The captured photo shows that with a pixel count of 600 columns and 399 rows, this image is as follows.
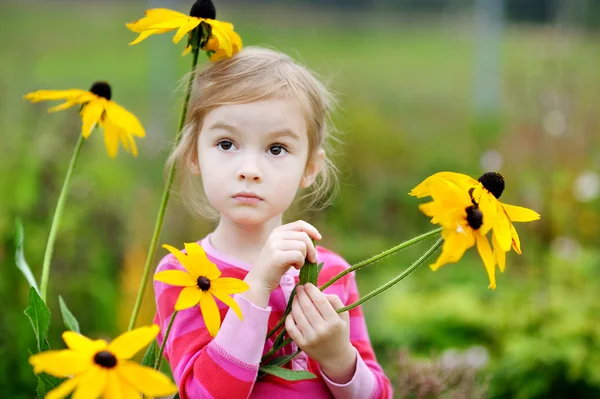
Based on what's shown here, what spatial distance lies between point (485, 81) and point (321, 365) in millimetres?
6980

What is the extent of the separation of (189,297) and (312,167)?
1.57 feet

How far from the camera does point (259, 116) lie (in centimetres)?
143

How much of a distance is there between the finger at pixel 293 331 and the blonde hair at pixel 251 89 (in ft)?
1.16

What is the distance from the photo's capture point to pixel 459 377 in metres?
2.44

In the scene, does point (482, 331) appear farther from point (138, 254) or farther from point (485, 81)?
point (485, 81)

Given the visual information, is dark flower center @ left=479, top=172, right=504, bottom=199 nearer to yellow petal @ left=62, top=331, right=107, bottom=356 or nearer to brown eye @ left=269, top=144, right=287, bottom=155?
brown eye @ left=269, top=144, right=287, bottom=155

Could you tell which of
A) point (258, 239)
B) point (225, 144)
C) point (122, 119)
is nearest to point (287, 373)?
point (258, 239)

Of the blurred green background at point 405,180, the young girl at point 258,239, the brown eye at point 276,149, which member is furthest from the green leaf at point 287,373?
the blurred green background at point 405,180

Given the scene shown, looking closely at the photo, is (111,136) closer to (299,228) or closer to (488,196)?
(299,228)

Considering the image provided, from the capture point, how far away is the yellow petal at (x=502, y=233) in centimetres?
119

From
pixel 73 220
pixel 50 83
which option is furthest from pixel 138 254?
pixel 50 83

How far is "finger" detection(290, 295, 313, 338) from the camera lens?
134 cm

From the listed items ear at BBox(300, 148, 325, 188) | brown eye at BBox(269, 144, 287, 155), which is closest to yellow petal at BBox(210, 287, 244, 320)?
brown eye at BBox(269, 144, 287, 155)

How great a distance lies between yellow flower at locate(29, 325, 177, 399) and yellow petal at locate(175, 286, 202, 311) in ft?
0.39
